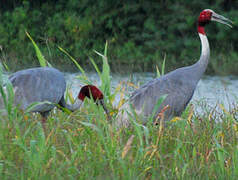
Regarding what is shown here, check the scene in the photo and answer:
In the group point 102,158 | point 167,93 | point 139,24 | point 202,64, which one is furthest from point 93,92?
point 139,24

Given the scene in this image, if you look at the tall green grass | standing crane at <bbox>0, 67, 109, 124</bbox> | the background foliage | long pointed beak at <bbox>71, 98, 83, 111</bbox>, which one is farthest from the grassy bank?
the background foliage

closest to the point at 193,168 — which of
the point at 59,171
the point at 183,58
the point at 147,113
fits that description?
the point at 59,171

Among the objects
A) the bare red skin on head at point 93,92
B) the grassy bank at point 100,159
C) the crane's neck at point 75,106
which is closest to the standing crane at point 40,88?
the bare red skin on head at point 93,92

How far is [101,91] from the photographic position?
4.21 m

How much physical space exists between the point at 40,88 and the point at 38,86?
0.09ft

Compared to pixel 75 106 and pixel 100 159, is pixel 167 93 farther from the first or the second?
pixel 100 159

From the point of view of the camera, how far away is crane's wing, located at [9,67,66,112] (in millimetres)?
3906

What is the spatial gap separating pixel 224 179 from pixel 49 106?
67.9 inches

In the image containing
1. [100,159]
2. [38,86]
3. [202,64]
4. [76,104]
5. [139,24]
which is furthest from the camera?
Answer: [139,24]

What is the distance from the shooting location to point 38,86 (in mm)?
4004

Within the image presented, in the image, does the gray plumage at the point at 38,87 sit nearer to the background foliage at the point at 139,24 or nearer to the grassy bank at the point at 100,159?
the grassy bank at the point at 100,159

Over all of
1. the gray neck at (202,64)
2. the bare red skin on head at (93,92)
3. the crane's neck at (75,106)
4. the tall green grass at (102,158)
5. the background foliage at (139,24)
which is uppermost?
the gray neck at (202,64)

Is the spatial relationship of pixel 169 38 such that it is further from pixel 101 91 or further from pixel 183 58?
pixel 101 91

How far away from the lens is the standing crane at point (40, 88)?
3.90 meters
